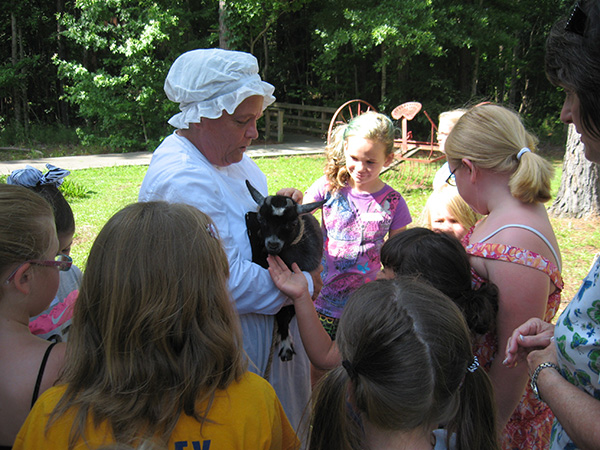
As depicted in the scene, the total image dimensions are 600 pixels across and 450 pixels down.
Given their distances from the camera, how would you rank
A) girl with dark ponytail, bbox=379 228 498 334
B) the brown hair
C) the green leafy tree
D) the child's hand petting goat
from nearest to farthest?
1. the brown hair
2. girl with dark ponytail, bbox=379 228 498 334
3. the child's hand petting goat
4. the green leafy tree

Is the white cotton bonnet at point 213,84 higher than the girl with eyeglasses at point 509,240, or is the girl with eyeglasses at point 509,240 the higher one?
the white cotton bonnet at point 213,84

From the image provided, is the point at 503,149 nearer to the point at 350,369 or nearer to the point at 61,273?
the point at 350,369

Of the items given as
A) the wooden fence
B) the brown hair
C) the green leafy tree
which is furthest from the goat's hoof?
the wooden fence

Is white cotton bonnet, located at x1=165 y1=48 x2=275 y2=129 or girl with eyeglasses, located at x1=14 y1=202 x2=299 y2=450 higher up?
white cotton bonnet, located at x1=165 y1=48 x2=275 y2=129

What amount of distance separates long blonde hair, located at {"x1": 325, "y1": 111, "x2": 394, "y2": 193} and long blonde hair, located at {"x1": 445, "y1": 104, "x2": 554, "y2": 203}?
1087mm

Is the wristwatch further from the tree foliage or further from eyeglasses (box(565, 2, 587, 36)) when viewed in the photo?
the tree foliage

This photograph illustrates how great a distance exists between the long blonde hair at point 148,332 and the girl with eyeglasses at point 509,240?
1284mm

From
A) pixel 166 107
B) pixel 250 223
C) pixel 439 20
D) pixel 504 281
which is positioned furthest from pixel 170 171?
pixel 439 20

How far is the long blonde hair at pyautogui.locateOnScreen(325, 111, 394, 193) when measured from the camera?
3.46 metres

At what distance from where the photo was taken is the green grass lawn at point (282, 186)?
21.6 feet

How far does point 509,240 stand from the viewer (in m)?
2.12

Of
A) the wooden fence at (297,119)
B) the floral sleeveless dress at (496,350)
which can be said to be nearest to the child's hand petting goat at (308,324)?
the floral sleeveless dress at (496,350)

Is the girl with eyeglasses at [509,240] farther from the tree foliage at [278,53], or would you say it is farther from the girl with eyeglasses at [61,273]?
the tree foliage at [278,53]

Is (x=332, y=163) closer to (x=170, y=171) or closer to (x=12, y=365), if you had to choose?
(x=170, y=171)
